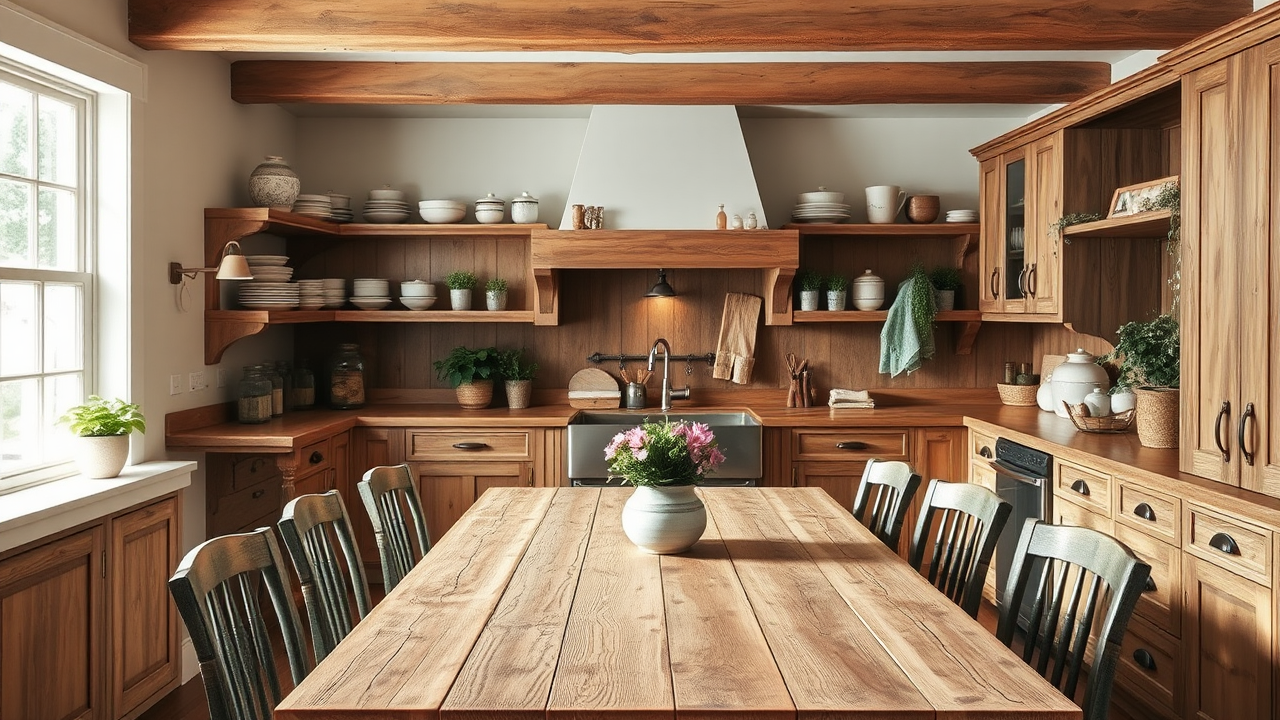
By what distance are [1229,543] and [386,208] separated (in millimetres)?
3955

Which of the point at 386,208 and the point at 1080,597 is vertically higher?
the point at 386,208

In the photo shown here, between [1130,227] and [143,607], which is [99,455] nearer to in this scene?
[143,607]

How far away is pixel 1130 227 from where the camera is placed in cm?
368

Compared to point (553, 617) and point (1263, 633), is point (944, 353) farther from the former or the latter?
point (553, 617)

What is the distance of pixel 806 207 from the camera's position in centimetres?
501

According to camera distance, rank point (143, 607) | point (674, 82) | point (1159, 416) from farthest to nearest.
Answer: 1. point (674, 82)
2. point (1159, 416)
3. point (143, 607)

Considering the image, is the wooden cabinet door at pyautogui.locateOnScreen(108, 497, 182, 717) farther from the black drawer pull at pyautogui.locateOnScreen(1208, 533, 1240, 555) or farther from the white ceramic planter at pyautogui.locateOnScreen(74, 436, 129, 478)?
the black drawer pull at pyautogui.locateOnScreen(1208, 533, 1240, 555)

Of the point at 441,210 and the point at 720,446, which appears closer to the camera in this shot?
the point at 720,446

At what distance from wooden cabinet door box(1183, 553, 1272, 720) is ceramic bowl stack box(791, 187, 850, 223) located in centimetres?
259

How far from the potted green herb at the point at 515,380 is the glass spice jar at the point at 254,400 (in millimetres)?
1163

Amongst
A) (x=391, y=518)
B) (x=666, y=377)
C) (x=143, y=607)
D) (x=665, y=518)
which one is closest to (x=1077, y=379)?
(x=666, y=377)

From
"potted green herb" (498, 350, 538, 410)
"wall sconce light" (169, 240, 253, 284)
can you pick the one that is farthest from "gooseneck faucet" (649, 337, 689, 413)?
"wall sconce light" (169, 240, 253, 284)

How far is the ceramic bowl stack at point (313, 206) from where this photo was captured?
475 centimetres

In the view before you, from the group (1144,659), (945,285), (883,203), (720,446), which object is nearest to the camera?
(1144,659)
